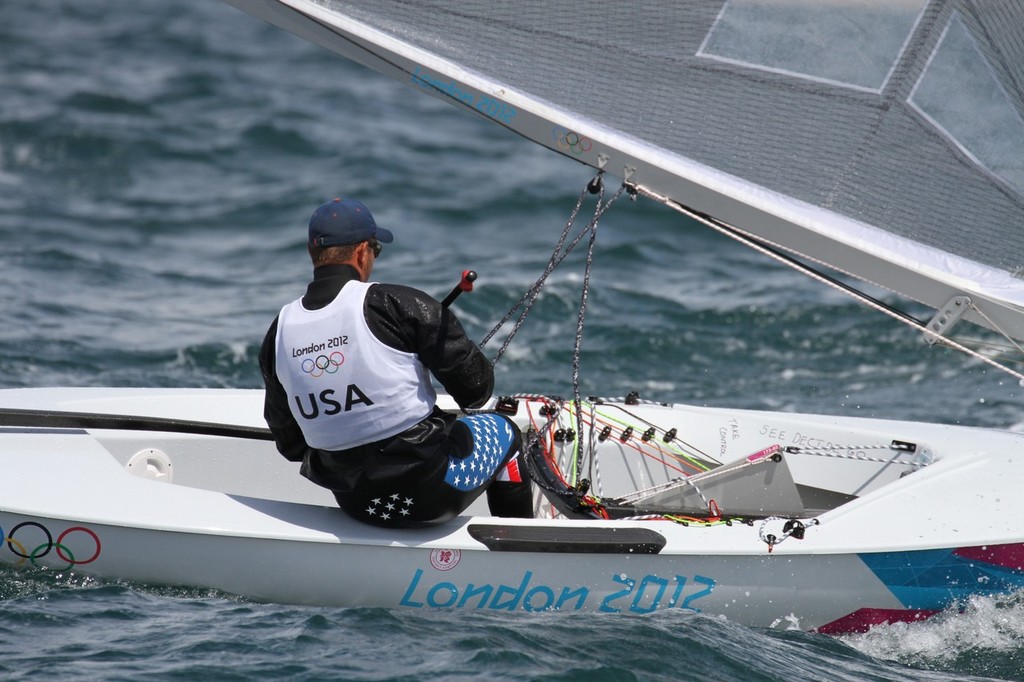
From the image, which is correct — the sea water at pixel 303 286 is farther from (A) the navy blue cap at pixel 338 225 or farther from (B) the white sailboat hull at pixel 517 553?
(A) the navy blue cap at pixel 338 225

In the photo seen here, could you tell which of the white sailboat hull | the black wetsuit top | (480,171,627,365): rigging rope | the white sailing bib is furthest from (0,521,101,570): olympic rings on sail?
(480,171,627,365): rigging rope

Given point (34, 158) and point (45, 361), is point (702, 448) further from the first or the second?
point (34, 158)

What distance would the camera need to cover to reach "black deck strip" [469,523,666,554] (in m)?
3.14

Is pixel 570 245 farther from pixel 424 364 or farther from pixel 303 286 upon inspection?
pixel 303 286

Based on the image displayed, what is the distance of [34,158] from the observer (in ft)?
31.9

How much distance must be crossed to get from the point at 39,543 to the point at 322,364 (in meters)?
0.90

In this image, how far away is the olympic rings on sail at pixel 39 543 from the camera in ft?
10.3

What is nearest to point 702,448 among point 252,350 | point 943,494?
point 943,494

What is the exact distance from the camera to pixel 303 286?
730 centimetres

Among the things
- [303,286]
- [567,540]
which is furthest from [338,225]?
[303,286]

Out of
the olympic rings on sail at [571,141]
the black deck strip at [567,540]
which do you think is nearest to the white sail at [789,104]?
the olympic rings on sail at [571,141]

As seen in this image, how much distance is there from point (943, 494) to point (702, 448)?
91 centimetres

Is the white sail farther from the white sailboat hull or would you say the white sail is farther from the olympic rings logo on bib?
the olympic rings logo on bib

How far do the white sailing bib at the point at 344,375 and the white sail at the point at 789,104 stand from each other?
2.39ft
